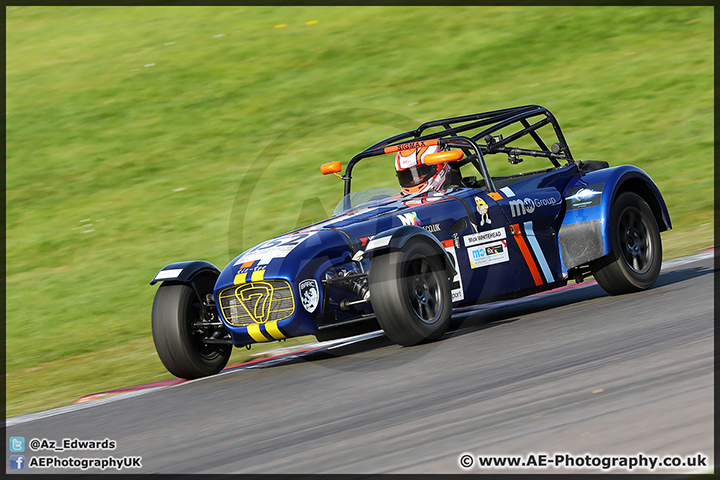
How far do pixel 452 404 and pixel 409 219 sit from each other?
8.40 ft

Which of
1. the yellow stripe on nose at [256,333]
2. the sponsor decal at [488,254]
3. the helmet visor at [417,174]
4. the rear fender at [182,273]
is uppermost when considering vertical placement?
the helmet visor at [417,174]

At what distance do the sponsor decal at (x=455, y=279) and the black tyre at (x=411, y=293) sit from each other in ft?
0.66

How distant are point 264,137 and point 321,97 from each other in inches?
83.2

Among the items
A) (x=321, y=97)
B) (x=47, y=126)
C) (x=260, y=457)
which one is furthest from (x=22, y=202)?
(x=260, y=457)

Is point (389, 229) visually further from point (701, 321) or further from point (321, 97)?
point (321, 97)

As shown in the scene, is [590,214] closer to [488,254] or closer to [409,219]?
[488,254]

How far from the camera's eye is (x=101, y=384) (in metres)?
8.29

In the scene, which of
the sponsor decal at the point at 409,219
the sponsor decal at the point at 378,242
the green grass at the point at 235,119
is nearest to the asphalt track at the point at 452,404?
the sponsor decal at the point at 378,242

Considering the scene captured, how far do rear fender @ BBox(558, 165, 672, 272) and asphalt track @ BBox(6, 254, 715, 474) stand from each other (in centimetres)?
50

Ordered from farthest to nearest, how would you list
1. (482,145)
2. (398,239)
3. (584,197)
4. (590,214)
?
(482,145), (584,197), (590,214), (398,239)

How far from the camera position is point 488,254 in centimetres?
774

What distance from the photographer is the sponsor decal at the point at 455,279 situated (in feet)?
24.3

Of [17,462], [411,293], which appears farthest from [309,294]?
[17,462]

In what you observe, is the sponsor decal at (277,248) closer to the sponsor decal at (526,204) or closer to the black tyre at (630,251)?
the sponsor decal at (526,204)
